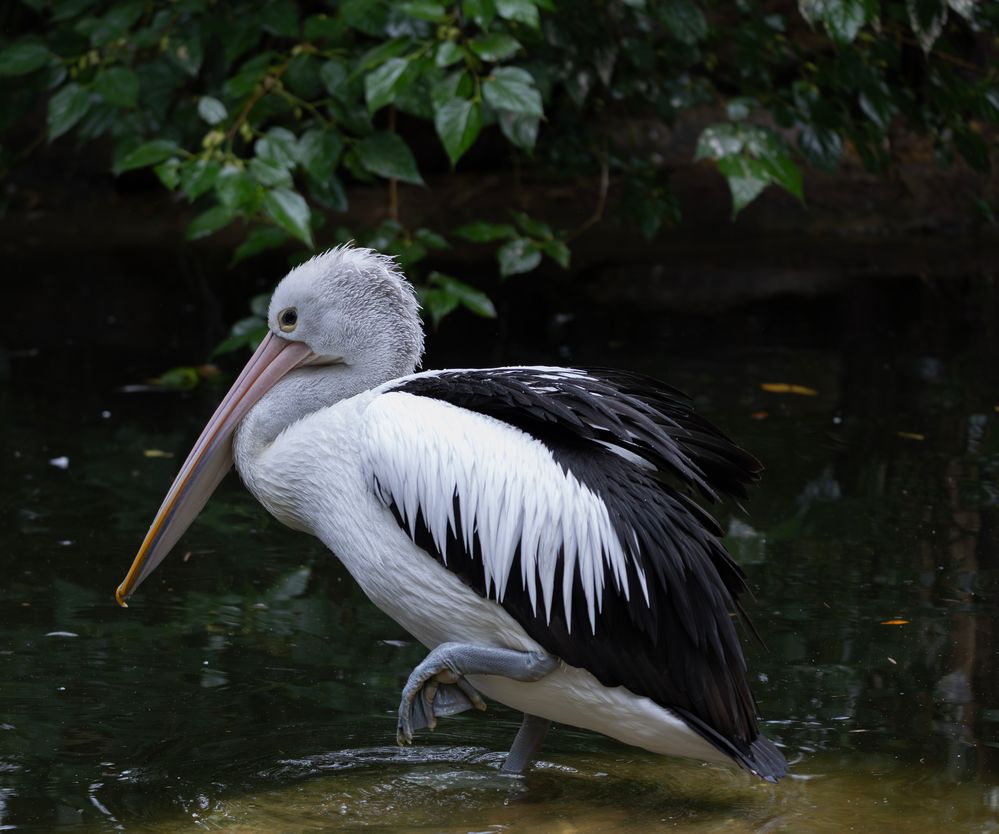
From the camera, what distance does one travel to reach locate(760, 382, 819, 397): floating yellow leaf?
6434 millimetres

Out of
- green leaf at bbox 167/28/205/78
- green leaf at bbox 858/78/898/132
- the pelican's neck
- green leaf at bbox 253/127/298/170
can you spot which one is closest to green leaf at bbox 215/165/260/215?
green leaf at bbox 253/127/298/170

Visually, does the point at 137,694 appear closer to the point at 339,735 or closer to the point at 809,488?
the point at 339,735

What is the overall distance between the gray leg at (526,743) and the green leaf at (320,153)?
2535 millimetres

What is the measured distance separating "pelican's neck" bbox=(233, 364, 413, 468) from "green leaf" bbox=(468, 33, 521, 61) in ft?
4.52

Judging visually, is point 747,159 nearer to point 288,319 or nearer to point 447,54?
point 447,54

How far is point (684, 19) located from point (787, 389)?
5.54ft

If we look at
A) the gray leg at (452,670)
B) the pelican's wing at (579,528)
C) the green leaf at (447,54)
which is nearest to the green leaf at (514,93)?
the green leaf at (447,54)

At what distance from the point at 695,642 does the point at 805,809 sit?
17.9 inches

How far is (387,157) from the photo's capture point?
A: 529 centimetres

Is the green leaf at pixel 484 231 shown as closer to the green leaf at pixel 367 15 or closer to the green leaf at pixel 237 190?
the green leaf at pixel 367 15

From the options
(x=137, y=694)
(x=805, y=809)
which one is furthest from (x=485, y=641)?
(x=137, y=694)

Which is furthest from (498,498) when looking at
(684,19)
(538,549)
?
(684,19)

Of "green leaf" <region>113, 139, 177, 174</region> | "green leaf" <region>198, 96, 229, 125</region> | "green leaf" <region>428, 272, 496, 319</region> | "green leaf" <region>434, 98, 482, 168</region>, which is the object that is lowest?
"green leaf" <region>428, 272, 496, 319</region>

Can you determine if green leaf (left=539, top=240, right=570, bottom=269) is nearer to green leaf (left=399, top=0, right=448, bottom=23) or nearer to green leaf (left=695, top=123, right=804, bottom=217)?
green leaf (left=695, top=123, right=804, bottom=217)
